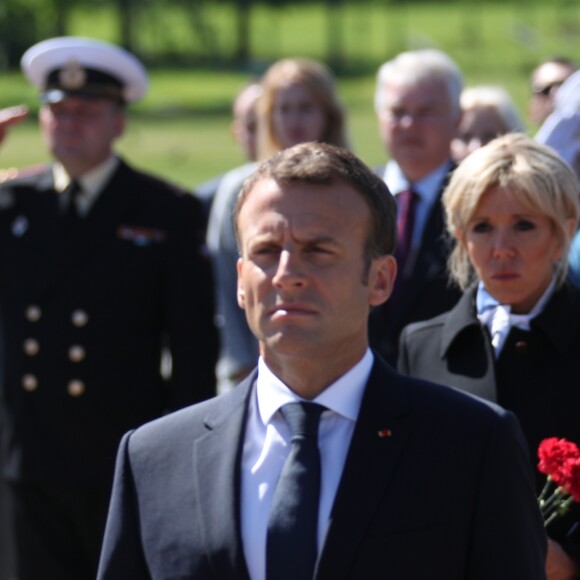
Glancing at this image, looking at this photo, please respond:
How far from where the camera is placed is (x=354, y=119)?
29781mm

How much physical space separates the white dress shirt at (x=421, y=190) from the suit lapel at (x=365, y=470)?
2328mm

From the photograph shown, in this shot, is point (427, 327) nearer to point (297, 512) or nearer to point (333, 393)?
point (333, 393)

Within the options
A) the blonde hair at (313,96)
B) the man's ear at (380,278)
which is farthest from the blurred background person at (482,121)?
the man's ear at (380,278)

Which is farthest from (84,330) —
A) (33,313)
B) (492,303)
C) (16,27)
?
(16,27)

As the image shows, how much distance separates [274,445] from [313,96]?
3.95m

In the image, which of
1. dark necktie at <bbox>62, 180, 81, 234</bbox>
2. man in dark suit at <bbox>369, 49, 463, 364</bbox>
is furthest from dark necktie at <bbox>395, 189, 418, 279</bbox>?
dark necktie at <bbox>62, 180, 81, 234</bbox>

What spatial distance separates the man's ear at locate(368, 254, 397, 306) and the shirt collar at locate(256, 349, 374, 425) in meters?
0.12

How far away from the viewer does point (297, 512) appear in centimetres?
306

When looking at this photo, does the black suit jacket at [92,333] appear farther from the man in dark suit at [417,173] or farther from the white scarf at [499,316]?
the white scarf at [499,316]

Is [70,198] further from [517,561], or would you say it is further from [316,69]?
[517,561]

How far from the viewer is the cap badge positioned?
653cm

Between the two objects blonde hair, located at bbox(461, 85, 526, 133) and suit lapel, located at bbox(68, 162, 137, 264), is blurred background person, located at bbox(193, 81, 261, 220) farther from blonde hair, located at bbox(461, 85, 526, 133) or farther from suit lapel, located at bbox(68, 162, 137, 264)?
suit lapel, located at bbox(68, 162, 137, 264)

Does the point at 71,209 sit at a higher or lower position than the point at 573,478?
lower

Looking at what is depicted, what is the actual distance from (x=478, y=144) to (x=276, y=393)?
3.97 meters
